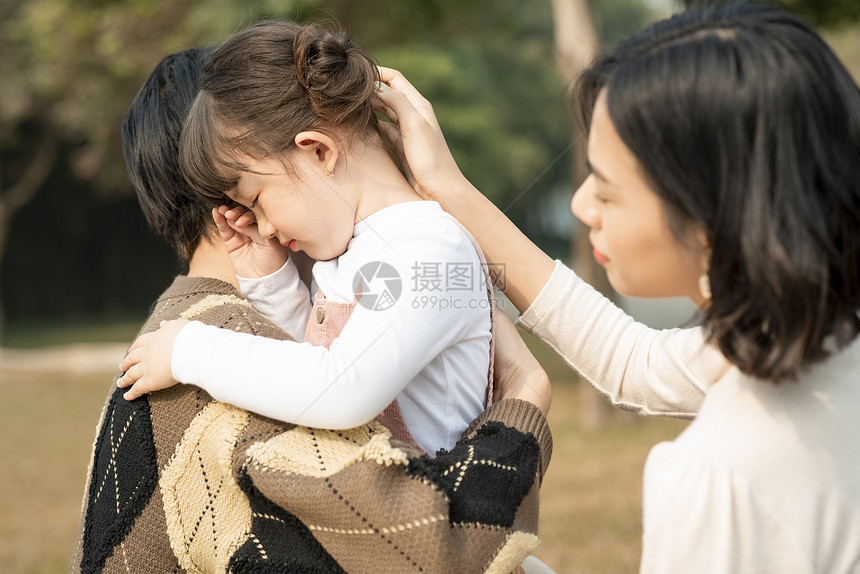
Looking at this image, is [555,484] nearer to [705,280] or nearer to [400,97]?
[400,97]

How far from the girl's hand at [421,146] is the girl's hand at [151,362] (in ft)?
1.75

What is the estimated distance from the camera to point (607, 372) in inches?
67.6

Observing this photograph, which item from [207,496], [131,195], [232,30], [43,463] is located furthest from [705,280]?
[131,195]

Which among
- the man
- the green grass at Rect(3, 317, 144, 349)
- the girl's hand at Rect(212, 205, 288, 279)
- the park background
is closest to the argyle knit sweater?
the man

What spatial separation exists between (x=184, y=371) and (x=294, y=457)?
0.24 m

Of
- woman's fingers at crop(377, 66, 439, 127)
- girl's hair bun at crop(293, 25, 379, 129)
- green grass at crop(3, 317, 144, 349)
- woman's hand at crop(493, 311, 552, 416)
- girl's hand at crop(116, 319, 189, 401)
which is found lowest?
green grass at crop(3, 317, 144, 349)

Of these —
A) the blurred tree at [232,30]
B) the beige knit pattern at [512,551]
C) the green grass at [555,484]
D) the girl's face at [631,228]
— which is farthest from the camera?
the blurred tree at [232,30]

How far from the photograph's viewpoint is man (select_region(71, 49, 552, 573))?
135 centimetres

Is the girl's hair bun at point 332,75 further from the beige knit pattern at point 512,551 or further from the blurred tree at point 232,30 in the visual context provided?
the beige knit pattern at point 512,551

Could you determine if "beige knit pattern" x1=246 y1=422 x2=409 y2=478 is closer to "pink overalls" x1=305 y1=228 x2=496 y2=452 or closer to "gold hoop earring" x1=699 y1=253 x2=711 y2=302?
"pink overalls" x1=305 y1=228 x2=496 y2=452

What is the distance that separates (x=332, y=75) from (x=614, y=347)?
2.47ft

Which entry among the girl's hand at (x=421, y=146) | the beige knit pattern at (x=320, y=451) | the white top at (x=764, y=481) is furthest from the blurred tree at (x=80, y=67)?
the white top at (x=764, y=481)

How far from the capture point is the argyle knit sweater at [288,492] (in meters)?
1.35

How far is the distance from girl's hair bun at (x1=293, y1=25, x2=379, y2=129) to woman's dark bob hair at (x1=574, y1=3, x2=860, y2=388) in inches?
26.7
